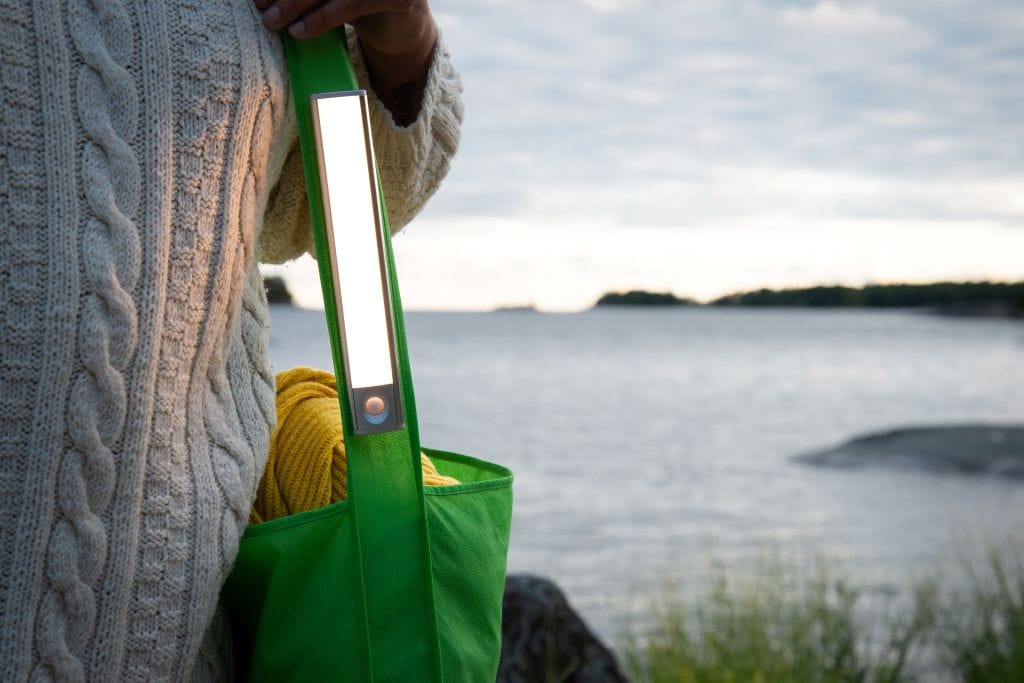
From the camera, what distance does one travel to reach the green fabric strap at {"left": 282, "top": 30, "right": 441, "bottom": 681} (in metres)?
0.88

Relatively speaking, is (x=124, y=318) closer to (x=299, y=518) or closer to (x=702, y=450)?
(x=299, y=518)

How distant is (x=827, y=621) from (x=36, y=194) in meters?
3.82

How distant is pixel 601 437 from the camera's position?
64.6ft

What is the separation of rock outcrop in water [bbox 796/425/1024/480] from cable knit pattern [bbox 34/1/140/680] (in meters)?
15.0

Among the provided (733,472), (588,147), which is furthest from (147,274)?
(588,147)

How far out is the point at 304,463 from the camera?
0.97 m

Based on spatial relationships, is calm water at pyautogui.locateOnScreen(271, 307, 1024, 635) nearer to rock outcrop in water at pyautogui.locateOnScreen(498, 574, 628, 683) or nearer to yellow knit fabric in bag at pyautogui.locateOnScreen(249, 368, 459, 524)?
rock outcrop in water at pyautogui.locateOnScreen(498, 574, 628, 683)

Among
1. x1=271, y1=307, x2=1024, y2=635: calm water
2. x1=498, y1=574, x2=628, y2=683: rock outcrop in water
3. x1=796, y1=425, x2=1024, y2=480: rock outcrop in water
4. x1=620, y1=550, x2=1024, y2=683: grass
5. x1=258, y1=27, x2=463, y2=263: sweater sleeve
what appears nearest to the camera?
x1=258, y1=27, x2=463, y2=263: sweater sleeve

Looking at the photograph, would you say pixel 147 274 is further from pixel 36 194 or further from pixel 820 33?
pixel 820 33

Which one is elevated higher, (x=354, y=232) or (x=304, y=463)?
(x=354, y=232)

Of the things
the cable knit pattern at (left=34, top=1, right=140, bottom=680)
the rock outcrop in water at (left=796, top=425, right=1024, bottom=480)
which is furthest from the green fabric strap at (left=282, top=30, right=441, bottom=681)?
the rock outcrop in water at (left=796, top=425, right=1024, bottom=480)

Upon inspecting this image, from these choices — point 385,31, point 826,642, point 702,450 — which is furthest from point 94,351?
point 702,450

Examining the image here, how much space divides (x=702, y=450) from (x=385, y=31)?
17826 mm

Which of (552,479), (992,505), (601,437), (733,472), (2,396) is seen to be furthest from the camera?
(601,437)
